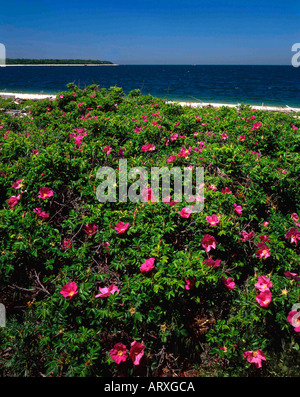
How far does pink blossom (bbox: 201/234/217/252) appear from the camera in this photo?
2.09 m

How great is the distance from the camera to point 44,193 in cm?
238

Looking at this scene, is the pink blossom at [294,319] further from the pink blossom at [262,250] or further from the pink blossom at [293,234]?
the pink blossom at [293,234]

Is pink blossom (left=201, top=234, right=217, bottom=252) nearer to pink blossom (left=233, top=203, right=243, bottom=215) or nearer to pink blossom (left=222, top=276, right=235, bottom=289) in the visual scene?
pink blossom (left=222, top=276, right=235, bottom=289)

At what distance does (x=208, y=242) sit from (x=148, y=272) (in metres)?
0.57

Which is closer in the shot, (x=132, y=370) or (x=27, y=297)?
(x=132, y=370)

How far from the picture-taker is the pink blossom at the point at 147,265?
1.83 meters

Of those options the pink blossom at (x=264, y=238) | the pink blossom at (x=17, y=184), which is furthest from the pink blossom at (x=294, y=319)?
the pink blossom at (x=17, y=184)

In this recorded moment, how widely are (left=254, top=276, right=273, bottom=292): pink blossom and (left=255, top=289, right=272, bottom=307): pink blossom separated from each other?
0.04 m

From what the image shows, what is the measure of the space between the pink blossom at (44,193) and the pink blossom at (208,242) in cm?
143
